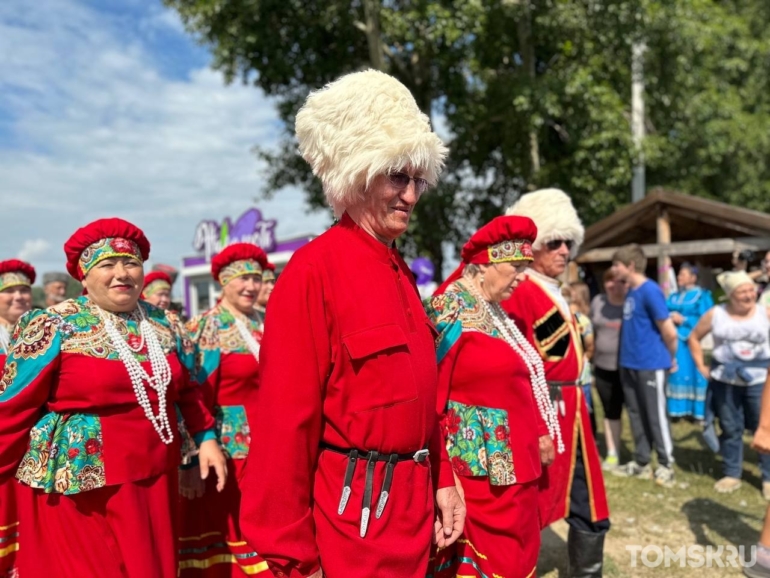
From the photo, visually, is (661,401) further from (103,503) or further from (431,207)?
(431,207)

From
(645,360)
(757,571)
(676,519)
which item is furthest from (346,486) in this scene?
(645,360)

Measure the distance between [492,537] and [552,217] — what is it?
178 cm

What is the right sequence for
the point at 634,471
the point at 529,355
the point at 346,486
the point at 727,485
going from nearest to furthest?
the point at 346,486
the point at 529,355
the point at 727,485
the point at 634,471

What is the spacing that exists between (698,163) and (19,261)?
612 inches

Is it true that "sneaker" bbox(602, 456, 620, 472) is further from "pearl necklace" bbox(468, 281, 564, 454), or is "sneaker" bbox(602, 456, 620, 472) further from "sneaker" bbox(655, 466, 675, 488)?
"pearl necklace" bbox(468, 281, 564, 454)

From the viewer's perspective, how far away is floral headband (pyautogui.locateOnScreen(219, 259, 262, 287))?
3.95m

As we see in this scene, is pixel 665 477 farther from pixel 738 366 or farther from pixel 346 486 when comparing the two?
pixel 346 486

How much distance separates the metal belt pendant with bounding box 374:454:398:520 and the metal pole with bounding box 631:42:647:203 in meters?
11.0

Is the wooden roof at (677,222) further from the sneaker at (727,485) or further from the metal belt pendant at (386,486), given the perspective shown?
the metal belt pendant at (386,486)

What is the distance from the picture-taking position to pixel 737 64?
15672 mm

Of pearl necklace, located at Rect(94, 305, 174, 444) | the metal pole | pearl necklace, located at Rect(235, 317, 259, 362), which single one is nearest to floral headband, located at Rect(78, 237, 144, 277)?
pearl necklace, located at Rect(94, 305, 174, 444)

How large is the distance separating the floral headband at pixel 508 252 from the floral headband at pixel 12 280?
3451mm

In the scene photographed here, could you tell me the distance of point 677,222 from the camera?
11891mm

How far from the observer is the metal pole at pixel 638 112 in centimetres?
1173
